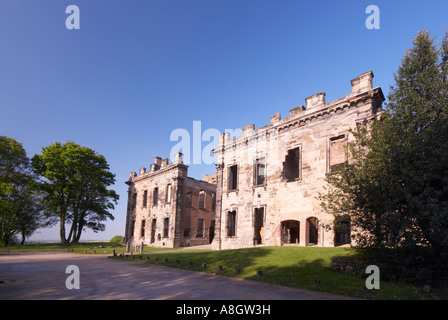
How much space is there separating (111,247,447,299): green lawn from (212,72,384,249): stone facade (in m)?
2.73

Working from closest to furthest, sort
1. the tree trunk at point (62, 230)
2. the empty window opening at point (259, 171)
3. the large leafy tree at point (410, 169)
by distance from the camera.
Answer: the large leafy tree at point (410, 169), the empty window opening at point (259, 171), the tree trunk at point (62, 230)

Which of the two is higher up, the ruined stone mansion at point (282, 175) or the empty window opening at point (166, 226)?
the ruined stone mansion at point (282, 175)

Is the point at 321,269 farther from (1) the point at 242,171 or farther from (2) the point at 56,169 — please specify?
(2) the point at 56,169

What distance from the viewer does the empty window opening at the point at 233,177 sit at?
25.1m

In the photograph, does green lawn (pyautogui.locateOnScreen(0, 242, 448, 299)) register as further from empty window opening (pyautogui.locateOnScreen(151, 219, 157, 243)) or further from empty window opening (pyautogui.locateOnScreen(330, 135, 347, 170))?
empty window opening (pyautogui.locateOnScreen(151, 219, 157, 243))

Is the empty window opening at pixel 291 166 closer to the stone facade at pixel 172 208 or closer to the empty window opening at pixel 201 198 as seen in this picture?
the stone facade at pixel 172 208

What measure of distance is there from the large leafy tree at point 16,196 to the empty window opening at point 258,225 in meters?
26.1

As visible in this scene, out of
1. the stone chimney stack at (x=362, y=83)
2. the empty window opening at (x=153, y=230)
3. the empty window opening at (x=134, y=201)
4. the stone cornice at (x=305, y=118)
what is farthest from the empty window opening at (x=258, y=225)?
the empty window opening at (x=134, y=201)

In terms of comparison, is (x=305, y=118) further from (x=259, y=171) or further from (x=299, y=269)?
(x=299, y=269)

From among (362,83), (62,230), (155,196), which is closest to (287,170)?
(362,83)

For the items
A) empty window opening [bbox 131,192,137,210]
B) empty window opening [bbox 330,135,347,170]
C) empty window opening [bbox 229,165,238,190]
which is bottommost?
empty window opening [bbox 131,192,137,210]

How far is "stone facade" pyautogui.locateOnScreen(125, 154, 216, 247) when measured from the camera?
1243 inches

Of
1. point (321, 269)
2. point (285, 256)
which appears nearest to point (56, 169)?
point (285, 256)

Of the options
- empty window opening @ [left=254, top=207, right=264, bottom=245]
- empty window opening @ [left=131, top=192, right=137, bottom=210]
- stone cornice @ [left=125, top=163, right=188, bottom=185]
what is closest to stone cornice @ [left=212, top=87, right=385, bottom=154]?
empty window opening @ [left=254, top=207, right=264, bottom=245]
